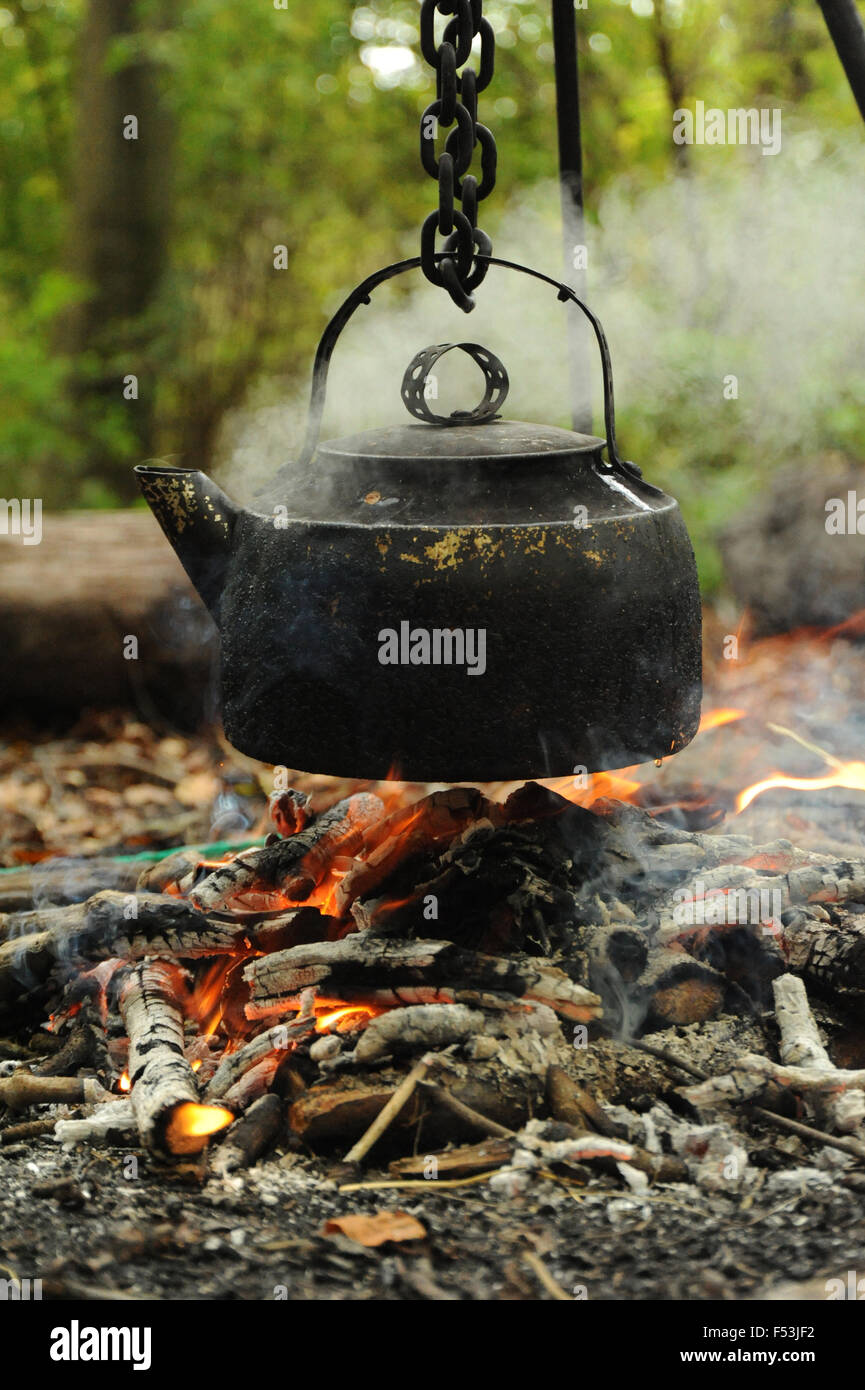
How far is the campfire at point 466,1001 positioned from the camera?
8.18ft

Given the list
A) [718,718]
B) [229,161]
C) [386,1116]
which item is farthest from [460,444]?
[229,161]

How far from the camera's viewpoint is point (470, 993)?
8.77ft

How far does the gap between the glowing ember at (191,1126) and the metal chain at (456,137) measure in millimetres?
1671

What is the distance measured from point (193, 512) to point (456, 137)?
0.96m

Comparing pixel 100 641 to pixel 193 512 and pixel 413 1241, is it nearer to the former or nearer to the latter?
pixel 193 512

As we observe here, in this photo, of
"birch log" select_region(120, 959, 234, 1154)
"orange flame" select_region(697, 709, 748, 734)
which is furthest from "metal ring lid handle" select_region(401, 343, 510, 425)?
"orange flame" select_region(697, 709, 748, 734)

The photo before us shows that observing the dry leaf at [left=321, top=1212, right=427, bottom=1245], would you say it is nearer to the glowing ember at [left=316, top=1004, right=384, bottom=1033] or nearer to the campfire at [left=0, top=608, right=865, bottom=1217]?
the campfire at [left=0, top=608, right=865, bottom=1217]

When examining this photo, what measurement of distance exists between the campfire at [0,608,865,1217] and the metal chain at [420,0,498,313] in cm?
128

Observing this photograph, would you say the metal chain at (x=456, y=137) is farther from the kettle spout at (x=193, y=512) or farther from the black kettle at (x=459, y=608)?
the kettle spout at (x=193, y=512)

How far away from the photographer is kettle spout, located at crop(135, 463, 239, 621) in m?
2.77

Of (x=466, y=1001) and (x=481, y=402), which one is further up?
(x=481, y=402)

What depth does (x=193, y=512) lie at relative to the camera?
279 centimetres

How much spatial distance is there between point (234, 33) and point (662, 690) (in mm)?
7897
